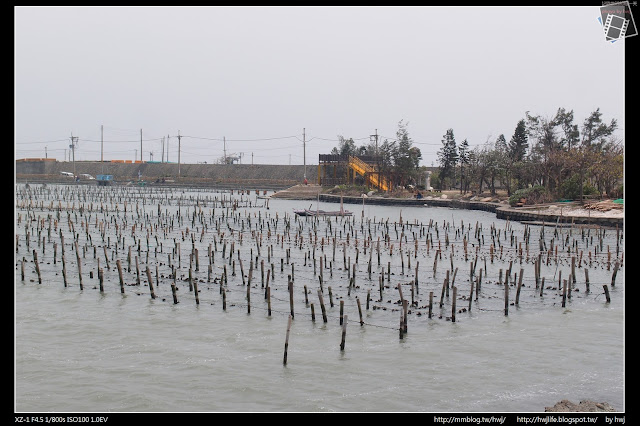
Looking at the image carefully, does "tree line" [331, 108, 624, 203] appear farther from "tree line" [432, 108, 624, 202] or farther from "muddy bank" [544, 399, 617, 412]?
"muddy bank" [544, 399, 617, 412]

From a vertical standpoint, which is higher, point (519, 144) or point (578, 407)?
point (519, 144)

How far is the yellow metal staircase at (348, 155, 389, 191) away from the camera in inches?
2977

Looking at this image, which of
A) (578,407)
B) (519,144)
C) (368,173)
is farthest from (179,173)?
(578,407)

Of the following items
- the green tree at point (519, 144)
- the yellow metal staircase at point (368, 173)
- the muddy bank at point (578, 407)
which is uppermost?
the green tree at point (519, 144)

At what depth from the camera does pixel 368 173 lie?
76.1m

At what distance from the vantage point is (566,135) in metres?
67.1

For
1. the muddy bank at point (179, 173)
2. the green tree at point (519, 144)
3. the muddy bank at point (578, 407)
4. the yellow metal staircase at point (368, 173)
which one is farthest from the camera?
the muddy bank at point (179, 173)

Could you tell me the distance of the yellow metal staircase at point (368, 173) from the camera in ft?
248

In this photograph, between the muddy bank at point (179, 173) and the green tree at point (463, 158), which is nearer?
the green tree at point (463, 158)

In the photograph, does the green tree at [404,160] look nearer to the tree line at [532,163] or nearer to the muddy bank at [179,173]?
the tree line at [532,163]

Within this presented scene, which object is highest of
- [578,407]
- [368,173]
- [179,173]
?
[179,173]

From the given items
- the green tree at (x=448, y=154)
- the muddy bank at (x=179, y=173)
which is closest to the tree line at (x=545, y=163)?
the green tree at (x=448, y=154)

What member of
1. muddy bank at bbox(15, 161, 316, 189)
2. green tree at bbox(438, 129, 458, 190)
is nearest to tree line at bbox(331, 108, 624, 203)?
green tree at bbox(438, 129, 458, 190)

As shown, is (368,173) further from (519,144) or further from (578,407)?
(578,407)
